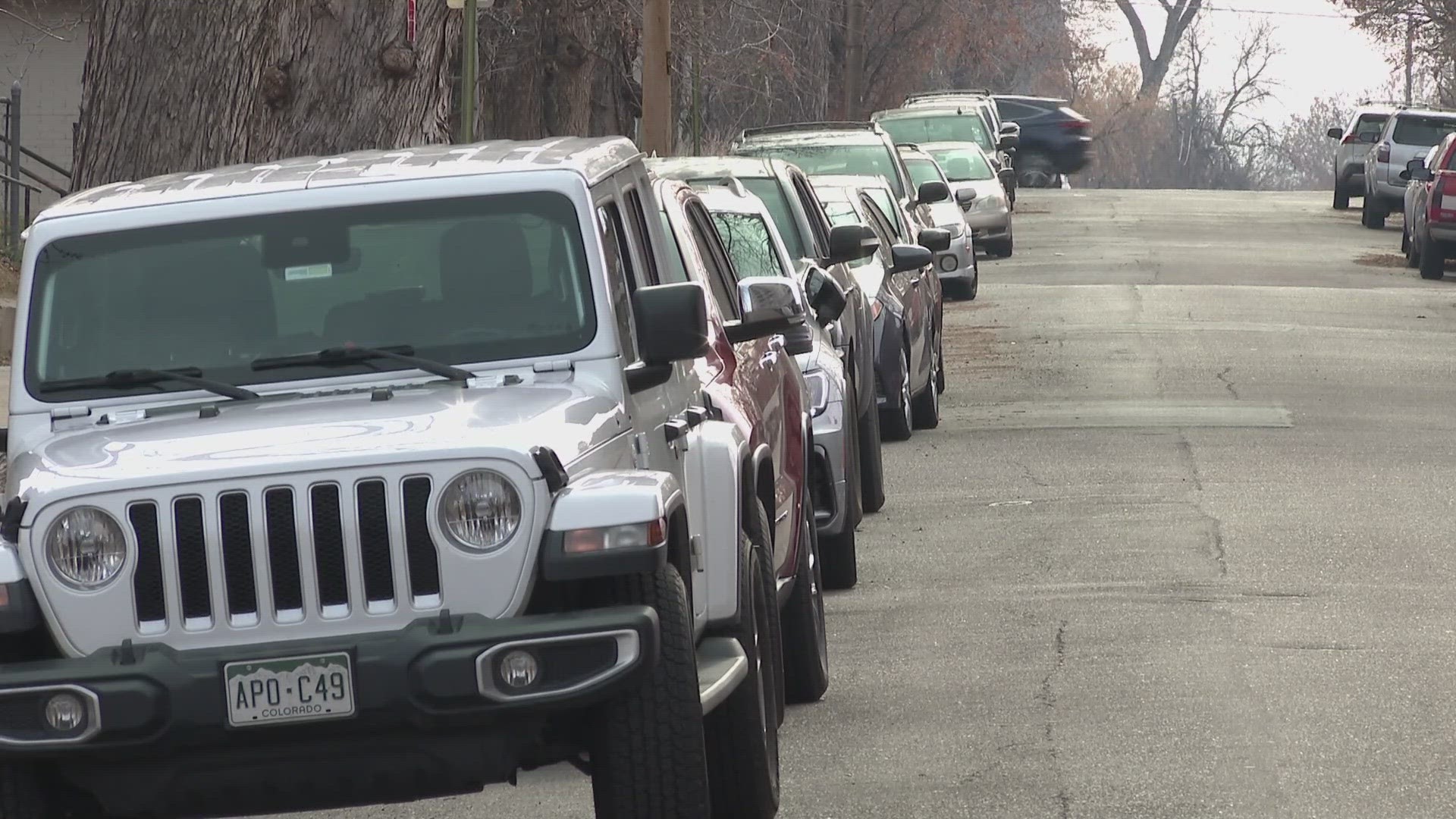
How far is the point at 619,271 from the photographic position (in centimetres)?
655

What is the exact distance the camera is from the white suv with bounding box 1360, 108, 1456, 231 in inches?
1428

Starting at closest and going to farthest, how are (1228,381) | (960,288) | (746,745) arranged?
(746,745) < (1228,381) < (960,288)

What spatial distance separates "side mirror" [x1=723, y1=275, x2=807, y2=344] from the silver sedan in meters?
23.0

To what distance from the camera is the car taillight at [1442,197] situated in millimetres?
27000

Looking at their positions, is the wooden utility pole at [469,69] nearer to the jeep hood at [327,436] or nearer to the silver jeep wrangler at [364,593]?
the silver jeep wrangler at [364,593]

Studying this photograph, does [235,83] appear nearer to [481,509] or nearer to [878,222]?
[878,222]

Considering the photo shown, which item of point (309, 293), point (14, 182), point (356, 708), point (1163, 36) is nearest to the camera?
point (356, 708)

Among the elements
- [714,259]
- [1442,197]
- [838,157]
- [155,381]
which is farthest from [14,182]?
[1442,197]

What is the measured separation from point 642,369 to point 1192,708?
2.41m

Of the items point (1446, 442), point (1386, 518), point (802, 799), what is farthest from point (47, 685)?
point (1446, 442)

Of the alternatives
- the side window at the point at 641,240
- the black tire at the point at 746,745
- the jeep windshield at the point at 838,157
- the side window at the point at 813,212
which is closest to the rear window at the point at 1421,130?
the jeep windshield at the point at 838,157

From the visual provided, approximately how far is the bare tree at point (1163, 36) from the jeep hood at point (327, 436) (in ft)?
326

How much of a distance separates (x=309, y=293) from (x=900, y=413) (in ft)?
27.8

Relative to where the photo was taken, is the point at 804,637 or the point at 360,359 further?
the point at 804,637
